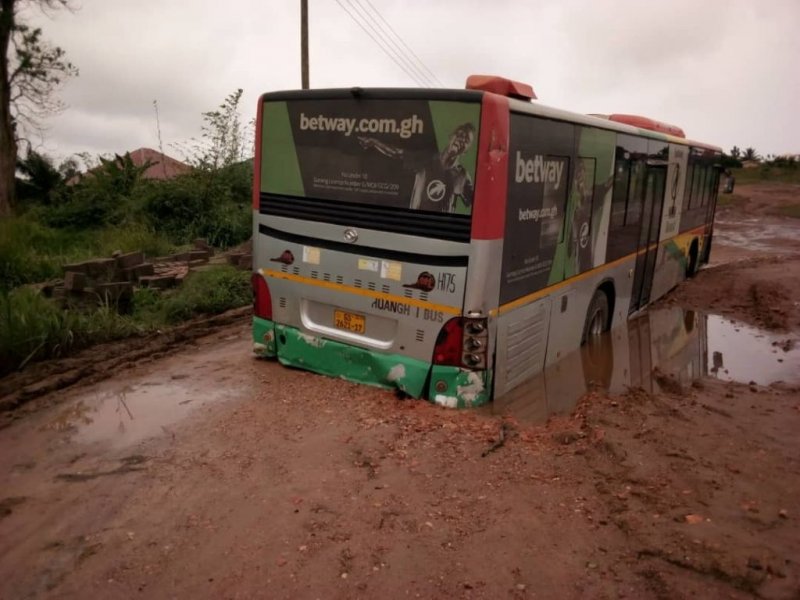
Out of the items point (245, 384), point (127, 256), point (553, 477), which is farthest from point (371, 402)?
point (127, 256)

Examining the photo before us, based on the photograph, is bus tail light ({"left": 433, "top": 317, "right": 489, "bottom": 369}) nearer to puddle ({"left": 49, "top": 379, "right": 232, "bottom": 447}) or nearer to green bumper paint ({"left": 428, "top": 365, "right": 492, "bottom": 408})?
green bumper paint ({"left": 428, "top": 365, "right": 492, "bottom": 408})

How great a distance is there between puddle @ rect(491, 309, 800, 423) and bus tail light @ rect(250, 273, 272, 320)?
2.34 m

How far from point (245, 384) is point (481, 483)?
8.93ft

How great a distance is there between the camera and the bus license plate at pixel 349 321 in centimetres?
542

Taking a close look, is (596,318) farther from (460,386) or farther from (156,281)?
(156,281)

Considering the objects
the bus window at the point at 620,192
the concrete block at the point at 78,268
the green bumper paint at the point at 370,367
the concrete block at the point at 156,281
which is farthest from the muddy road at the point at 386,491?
the concrete block at the point at 156,281

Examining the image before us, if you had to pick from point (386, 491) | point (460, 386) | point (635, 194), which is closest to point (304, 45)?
point (635, 194)

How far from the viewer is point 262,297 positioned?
605cm

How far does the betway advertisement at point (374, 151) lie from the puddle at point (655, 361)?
1847 millimetres

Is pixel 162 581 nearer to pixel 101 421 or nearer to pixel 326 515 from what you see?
pixel 326 515

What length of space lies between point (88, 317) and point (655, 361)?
6910mm

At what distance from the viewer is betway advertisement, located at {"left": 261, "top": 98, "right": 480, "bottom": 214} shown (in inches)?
184

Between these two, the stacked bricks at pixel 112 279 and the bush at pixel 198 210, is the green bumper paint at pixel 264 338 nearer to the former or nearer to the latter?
the stacked bricks at pixel 112 279

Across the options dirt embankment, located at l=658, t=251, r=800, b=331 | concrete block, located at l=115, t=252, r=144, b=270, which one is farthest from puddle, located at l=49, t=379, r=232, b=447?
dirt embankment, located at l=658, t=251, r=800, b=331
